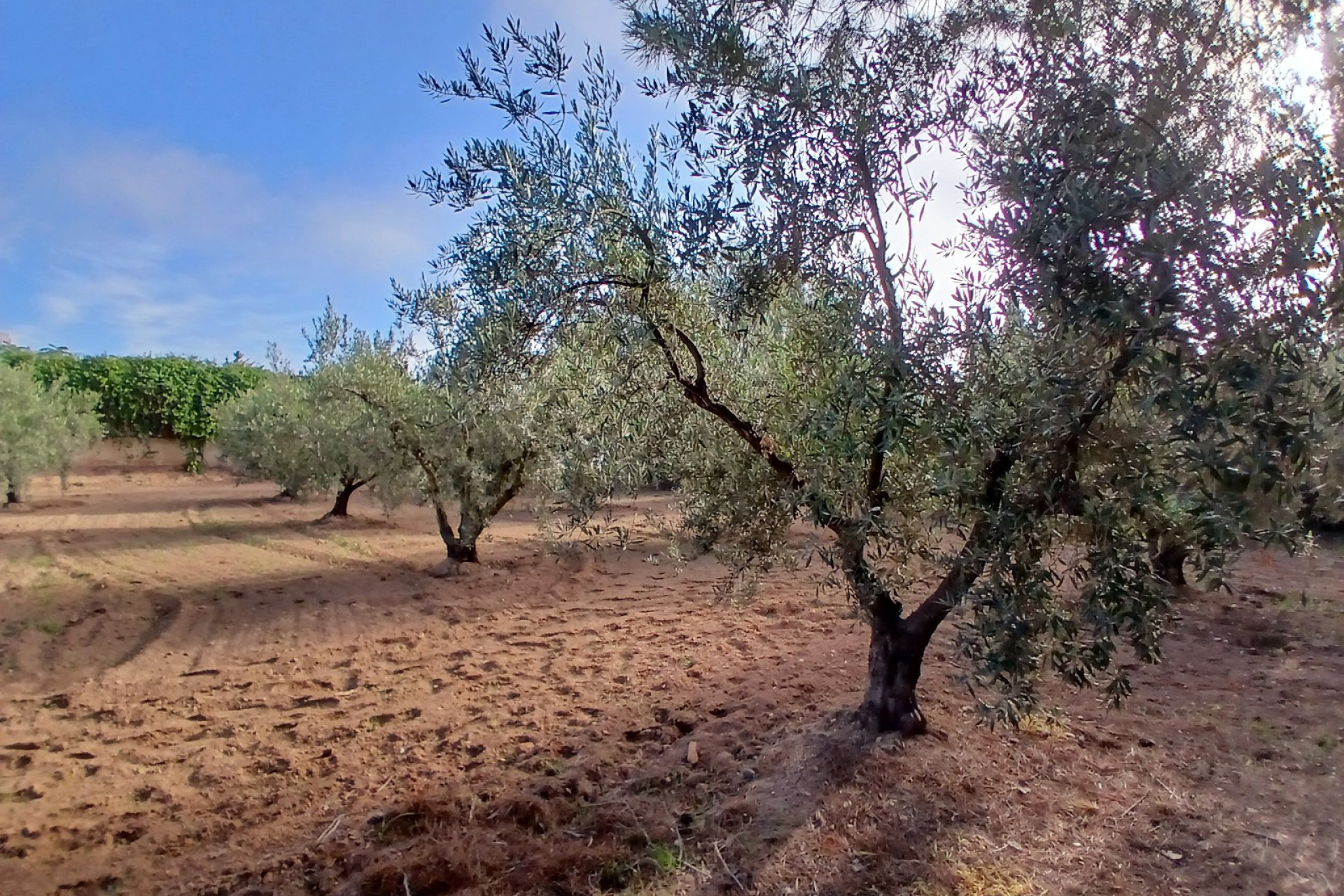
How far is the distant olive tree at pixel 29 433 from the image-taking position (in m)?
17.7

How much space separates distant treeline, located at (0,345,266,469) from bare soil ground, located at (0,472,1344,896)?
72.3 feet

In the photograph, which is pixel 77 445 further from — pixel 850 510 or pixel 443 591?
pixel 850 510

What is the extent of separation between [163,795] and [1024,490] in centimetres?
558

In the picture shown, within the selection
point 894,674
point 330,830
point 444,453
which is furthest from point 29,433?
point 894,674

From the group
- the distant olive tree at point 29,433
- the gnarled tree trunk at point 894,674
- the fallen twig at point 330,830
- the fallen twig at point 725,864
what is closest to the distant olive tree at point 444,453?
the fallen twig at point 330,830

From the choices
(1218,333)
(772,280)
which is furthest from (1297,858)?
(772,280)

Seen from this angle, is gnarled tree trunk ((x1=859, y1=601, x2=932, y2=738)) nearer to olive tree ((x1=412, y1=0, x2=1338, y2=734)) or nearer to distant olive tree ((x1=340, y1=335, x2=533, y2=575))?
olive tree ((x1=412, y1=0, x2=1338, y2=734))

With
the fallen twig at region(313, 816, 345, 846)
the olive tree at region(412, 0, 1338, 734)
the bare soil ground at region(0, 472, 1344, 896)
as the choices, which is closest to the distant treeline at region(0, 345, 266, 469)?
the bare soil ground at region(0, 472, 1344, 896)

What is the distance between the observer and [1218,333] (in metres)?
2.89

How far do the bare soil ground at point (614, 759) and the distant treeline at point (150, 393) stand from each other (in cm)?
2203

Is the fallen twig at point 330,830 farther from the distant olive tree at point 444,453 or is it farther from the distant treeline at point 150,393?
the distant treeline at point 150,393

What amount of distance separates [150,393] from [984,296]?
108 feet

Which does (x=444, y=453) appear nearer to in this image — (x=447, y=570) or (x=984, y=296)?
(x=447, y=570)

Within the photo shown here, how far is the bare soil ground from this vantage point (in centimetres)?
420
